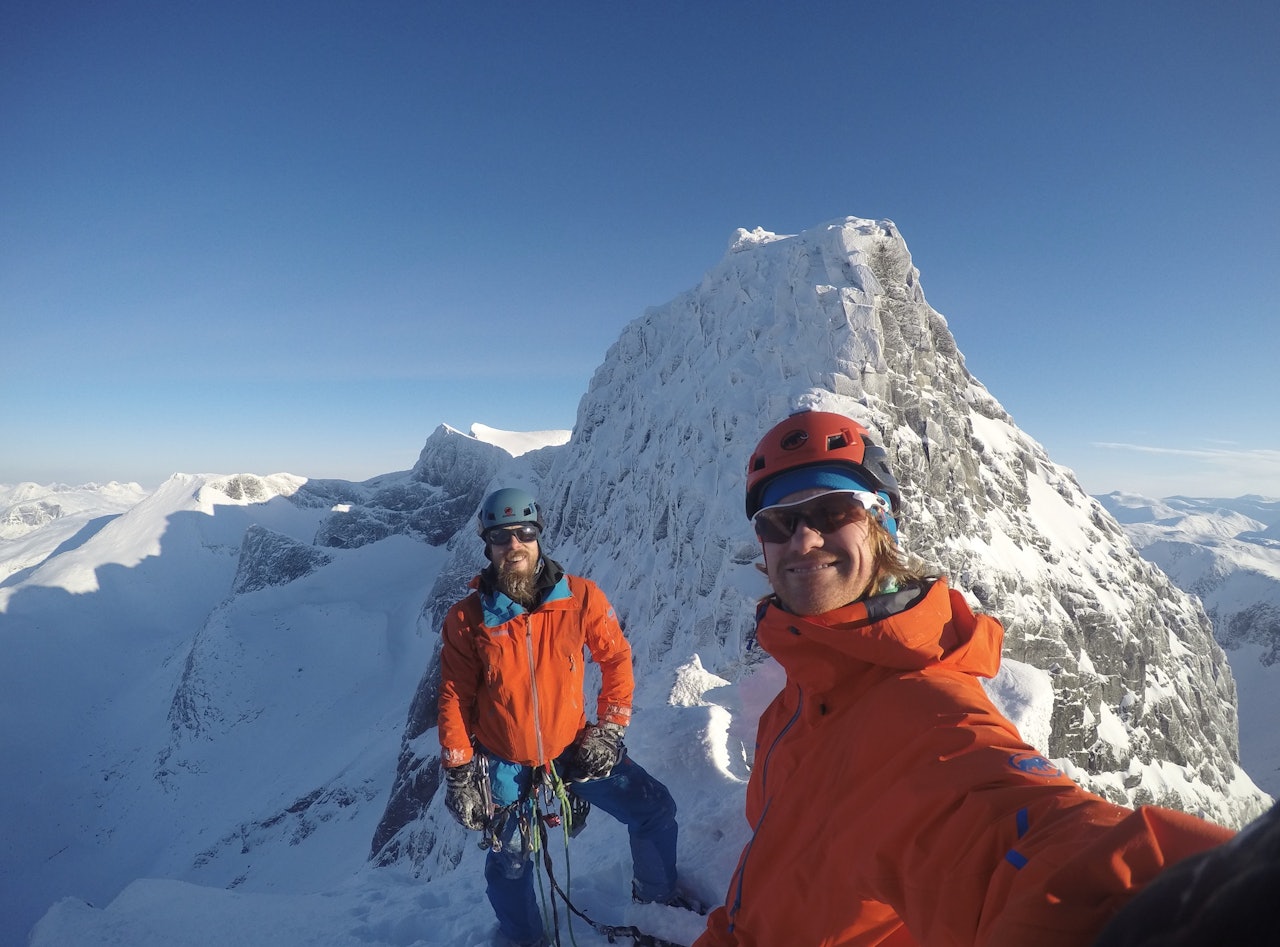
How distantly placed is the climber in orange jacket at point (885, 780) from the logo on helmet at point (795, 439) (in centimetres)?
1

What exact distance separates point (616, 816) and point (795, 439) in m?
4.10

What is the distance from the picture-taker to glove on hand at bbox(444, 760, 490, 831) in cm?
492

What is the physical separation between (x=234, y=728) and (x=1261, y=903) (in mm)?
85664

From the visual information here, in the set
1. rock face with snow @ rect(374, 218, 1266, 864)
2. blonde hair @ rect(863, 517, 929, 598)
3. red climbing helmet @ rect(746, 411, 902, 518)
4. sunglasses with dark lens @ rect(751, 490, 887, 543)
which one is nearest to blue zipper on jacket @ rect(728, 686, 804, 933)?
blonde hair @ rect(863, 517, 929, 598)

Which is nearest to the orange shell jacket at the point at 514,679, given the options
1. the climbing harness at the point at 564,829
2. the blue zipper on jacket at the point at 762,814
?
the climbing harness at the point at 564,829

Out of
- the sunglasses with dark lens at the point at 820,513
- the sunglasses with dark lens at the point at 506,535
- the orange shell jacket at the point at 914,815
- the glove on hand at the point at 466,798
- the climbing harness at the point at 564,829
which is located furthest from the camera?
the sunglasses with dark lens at the point at 506,535

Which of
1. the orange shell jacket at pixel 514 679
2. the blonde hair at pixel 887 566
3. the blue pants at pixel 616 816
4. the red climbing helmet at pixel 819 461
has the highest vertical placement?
the red climbing helmet at pixel 819 461

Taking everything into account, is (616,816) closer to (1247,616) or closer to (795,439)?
(795,439)

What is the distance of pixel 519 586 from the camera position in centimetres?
506

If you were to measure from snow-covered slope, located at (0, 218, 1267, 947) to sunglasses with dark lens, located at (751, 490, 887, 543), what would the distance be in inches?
158

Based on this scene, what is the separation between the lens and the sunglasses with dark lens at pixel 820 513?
2.95 metres

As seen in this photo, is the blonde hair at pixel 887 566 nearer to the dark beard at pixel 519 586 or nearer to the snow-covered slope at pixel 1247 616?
the dark beard at pixel 519 586

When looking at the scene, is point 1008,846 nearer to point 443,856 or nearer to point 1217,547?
point 443,856

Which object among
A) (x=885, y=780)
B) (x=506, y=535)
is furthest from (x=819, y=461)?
(x=506, y=535)
